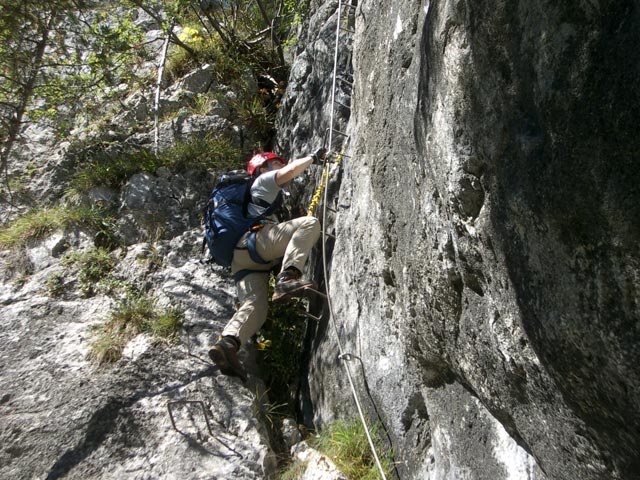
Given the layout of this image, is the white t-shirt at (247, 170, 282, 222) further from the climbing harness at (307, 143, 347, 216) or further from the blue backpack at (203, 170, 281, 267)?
the climbing harness at (307, 143, 347, 216)

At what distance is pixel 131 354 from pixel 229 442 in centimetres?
137

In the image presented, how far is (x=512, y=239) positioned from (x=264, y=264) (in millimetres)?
3664

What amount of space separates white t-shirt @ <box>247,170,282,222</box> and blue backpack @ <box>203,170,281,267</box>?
0.05 meters

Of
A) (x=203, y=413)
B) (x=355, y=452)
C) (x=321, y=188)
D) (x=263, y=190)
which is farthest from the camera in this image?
(x=321, y=188)

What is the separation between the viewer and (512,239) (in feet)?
7.70

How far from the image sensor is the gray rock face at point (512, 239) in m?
1.88

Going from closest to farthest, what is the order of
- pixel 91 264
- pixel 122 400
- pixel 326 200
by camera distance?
pixel 122 400 < pixel 326 200 < pixel 91 264

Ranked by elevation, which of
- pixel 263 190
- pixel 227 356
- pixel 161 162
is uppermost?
pixel 161 162

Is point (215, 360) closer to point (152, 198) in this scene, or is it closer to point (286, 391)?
point (286, 391)

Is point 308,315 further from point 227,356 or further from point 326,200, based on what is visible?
point 326,200

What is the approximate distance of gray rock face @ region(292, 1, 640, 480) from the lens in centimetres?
188

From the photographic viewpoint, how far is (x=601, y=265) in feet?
6.28

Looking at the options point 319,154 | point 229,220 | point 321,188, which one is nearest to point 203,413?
point 229,220

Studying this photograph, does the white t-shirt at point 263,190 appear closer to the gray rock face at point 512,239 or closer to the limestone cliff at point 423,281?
the limestone cliff at point 423,281
